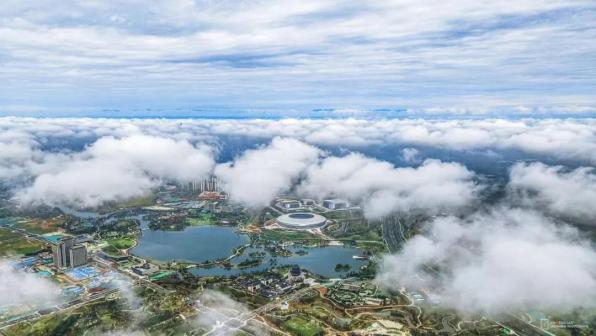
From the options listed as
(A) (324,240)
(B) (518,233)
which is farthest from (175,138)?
(B) (518,233)

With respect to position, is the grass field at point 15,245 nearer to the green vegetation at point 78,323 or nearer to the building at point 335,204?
the green vegetation at point 78,323

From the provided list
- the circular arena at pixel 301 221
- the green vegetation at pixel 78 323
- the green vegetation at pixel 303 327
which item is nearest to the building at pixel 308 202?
the circular arena at pixel 301 221

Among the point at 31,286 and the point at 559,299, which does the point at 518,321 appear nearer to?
the point at 559,299

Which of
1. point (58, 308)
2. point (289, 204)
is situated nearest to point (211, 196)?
point (289, 204)

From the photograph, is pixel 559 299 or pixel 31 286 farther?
pixel 31 286

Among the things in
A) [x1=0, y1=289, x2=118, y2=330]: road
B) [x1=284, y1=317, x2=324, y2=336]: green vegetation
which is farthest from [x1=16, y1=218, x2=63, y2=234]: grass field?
[x1=284, y1=317, x2=324, y2=336]: green vegetation

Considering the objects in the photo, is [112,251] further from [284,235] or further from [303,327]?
[303,327]

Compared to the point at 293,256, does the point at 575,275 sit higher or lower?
higher
